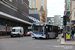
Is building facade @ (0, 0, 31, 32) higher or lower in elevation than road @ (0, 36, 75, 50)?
higher

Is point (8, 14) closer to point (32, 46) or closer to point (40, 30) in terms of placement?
point (40, 30)

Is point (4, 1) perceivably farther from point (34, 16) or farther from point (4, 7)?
point (34, 16)

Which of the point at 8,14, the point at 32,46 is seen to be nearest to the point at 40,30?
the point at 32,46

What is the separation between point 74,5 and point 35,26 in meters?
41.9

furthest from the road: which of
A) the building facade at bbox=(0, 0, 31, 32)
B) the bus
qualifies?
the building facade at bbox=(0, 0, 31, 32)

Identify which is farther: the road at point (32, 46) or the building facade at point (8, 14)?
the building facade at point (8, 14)

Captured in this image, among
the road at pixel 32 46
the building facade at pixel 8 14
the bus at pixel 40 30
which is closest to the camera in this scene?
the road at pixel 32 46

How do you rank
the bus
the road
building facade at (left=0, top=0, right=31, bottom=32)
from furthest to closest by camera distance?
building facade at (left=0, top=0, right=31, bottom=32) < the bus < the road

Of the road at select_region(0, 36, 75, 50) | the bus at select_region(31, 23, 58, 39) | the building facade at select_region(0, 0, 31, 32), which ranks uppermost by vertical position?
the building facade at select_region(0, 0, 31, 32)

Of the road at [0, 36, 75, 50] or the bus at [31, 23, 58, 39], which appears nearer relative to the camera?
the road at [0, 36, 75, 50]

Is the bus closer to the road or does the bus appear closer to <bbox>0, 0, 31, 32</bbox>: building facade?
the road

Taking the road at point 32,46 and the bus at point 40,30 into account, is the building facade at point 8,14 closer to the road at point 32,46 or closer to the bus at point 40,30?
the bus at point 40,30

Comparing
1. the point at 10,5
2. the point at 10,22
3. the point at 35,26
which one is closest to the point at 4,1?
the point at 10,5

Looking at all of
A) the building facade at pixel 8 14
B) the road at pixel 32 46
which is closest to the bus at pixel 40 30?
the road at pixel 32 46
